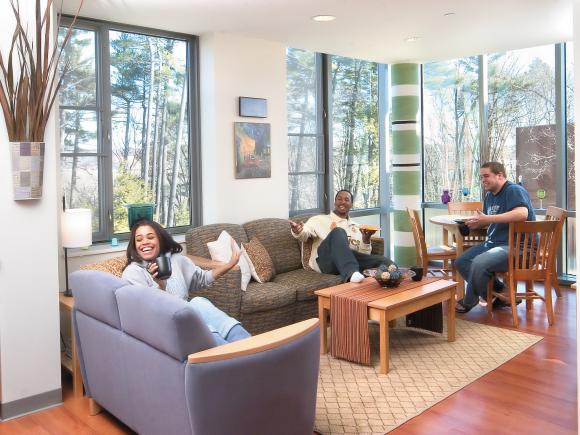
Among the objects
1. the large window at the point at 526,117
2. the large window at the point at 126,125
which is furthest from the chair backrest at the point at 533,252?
the large window at the point at 126,125

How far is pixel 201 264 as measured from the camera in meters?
4.11

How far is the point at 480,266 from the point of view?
476cm

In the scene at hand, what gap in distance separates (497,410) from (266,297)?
177 centimetres

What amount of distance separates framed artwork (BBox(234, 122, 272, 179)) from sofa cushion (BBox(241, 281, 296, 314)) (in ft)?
3.81

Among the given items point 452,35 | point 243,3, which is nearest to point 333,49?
point 452,35

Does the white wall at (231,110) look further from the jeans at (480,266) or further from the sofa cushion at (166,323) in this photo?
the sofa cushion at (166,323)

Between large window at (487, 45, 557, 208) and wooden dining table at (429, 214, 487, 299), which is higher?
large window at (487, 45, 557, 208)

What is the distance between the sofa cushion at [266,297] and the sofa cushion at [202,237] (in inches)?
18.4

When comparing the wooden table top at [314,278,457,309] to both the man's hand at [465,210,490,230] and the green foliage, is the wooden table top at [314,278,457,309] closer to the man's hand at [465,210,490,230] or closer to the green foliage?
the man's hand at [465,210,490,230]

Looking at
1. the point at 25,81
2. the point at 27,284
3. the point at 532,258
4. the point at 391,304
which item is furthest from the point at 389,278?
the point at 25,81

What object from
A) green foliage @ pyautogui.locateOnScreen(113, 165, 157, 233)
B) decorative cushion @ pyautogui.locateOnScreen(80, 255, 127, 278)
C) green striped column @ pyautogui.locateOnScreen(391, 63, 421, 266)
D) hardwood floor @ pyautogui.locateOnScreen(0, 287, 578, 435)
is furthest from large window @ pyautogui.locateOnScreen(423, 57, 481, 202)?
decorative cushion @ pyautogui.locateOnScreen(80, 255, 127, 278)

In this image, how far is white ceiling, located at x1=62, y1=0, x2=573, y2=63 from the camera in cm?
410

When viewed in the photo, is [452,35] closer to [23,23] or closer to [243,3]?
[243,3]

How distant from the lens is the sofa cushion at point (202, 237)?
4.53 metres
